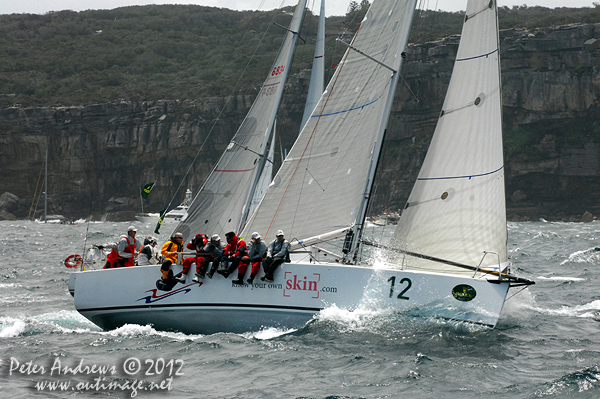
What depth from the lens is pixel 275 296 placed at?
9758 mm

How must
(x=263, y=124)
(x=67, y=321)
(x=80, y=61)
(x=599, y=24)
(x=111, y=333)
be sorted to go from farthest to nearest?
(x=80, y=61)
(x=599, y=24)
(x=263, y=124)
(x=67, y=321)
(x=111, y=333)

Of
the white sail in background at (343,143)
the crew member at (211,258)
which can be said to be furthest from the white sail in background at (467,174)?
the crew member at (211,258)

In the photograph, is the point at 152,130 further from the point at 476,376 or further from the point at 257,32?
the point at 476,376

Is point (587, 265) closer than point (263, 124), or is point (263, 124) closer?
point (263, 124)

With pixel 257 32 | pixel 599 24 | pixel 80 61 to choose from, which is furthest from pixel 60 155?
pixel 599 24

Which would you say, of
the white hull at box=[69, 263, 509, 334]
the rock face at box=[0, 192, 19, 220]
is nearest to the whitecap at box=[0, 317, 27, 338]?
the white hull at box=[69, 263, 509, 334]

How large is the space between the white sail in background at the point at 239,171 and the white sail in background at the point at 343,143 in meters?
4.20

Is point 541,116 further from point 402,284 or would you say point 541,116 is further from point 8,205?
point 402,284

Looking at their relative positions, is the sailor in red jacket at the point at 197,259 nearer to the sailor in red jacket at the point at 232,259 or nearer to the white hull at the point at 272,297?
the white hull at the point at 272,297

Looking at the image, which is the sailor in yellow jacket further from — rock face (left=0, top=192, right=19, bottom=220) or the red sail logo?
rock face (left=0, top=192, right=19, bottom=220)

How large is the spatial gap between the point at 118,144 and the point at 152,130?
14.3 ft

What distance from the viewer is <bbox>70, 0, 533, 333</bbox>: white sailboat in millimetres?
9398

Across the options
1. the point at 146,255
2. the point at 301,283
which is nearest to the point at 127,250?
the point at 146,255

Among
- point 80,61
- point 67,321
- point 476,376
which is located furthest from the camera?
point 80,61
